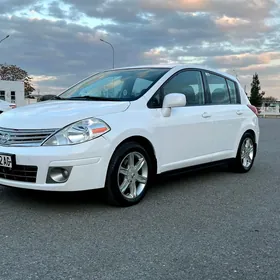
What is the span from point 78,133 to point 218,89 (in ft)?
9.47

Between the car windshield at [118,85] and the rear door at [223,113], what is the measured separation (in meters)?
1.04

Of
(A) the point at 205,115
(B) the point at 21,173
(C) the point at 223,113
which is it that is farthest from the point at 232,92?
(B) the point at 21,173

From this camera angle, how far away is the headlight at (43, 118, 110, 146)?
3979 mm

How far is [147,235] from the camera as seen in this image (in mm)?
3570

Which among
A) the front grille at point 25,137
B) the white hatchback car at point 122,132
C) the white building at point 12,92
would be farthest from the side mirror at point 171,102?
the white building at point 12,92

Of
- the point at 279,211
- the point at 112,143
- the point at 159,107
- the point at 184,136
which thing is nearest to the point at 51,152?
the point at 112,143

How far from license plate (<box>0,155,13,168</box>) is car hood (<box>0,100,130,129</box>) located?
1.11 feet

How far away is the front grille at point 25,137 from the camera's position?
4008mm

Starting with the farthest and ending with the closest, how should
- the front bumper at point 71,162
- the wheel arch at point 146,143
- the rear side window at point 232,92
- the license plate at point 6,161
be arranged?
the rear side window at point 232,92 → the wheel arch at point 146,143 → the license plate at point 6,161 → the front bumper at point 71,162

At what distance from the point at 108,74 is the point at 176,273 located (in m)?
3.59

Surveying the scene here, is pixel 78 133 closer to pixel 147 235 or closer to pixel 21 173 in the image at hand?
pixel 21 173

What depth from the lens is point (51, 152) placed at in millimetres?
3906

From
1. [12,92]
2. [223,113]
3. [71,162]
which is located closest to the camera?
[71,162]

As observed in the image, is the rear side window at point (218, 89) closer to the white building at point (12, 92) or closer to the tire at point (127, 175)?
the tire at point (127, 175)
